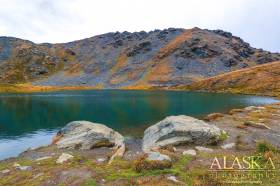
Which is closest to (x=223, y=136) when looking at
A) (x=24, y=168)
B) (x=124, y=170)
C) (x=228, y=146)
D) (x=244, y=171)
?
(x=228, y=146)

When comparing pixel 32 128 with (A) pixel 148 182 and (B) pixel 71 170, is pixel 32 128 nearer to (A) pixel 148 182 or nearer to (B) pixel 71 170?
(B) pixel 71 170

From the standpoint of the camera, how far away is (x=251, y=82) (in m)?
171

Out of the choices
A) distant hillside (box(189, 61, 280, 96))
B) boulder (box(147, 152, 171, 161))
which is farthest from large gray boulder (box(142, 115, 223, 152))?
distant hillside (box(189, 61, 280, 96))

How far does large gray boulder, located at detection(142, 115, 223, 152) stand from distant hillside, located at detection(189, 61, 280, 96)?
4736 inches

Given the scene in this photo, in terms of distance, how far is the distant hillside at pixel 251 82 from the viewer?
155750 millimetres

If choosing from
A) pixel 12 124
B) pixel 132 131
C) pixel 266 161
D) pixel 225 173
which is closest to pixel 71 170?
pixel 225 173

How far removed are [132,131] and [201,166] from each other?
30.7m

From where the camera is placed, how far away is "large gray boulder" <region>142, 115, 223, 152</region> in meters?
33.0

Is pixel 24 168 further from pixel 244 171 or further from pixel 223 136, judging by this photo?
pixel 223 136

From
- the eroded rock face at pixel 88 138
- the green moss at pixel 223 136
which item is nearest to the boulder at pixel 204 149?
the green moss at pixel 223 136

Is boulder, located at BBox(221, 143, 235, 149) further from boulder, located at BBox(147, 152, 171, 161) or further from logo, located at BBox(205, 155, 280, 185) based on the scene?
boulder, located at BBox(147, 152, 171, 161)

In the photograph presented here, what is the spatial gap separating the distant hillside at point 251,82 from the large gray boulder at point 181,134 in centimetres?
12030

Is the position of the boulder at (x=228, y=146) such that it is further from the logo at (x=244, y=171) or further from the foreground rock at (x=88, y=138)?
the foreground rock at (x=88, y=138)

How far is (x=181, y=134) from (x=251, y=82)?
493 feet
